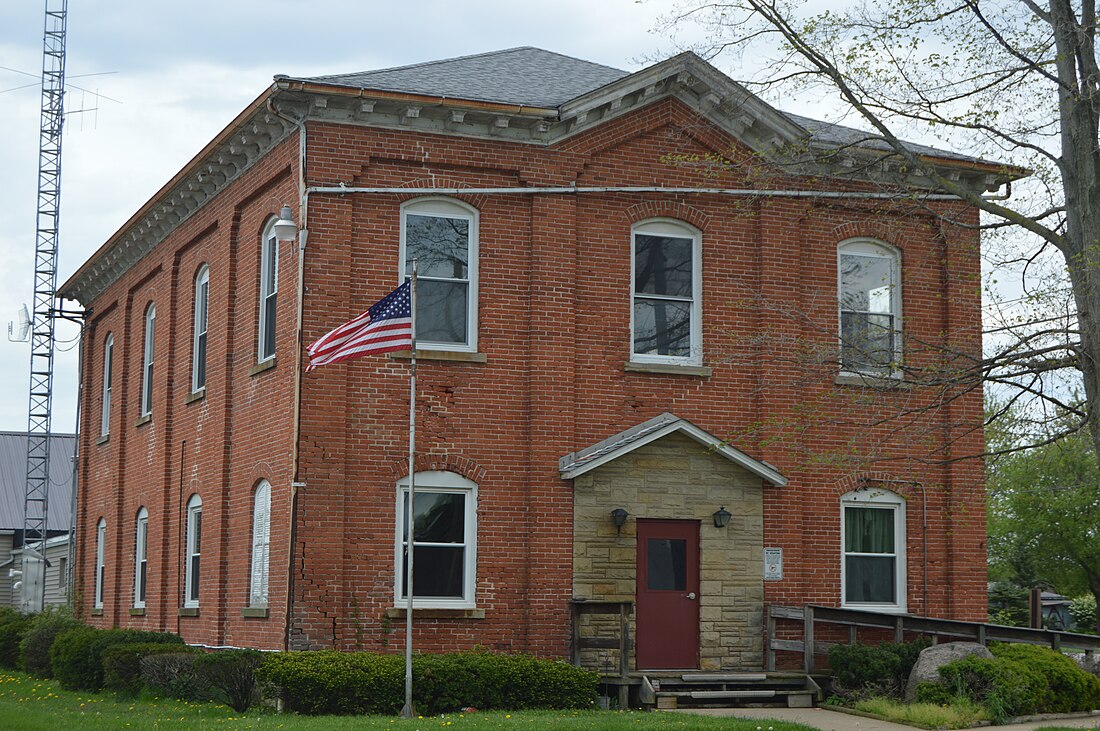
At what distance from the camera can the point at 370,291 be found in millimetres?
20953

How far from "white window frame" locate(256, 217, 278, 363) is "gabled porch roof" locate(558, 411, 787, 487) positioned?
5.29 m

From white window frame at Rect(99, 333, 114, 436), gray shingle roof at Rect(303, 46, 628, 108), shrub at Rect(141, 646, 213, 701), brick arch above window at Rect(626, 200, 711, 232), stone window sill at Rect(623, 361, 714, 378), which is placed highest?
gray shingle roof at Rect(303, 46, 628, 108)

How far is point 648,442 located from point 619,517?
117 cm

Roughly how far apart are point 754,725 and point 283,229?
9.17m

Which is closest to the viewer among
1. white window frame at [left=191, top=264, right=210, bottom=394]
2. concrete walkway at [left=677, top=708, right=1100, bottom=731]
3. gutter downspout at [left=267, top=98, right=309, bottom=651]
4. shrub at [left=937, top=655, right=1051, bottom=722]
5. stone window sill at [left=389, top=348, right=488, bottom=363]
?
concrete walkway at [left=677, top=708, right=1100, bottom=731]

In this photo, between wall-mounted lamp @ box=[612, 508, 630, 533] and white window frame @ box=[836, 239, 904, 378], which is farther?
white window frame @ box=[836, 239, 904, 378]

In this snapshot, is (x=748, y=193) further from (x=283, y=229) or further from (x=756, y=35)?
(x=283, y=229)

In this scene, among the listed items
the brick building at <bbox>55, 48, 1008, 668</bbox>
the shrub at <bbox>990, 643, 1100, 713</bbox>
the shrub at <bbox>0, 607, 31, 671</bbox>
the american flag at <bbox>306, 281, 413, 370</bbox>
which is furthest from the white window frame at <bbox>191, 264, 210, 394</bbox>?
the shrub at <bbox>990, 643, 1100, 713</bbox>

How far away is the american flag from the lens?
1859cm

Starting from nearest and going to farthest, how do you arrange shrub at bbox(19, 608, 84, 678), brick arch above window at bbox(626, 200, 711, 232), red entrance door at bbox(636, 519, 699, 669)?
red entrance door at bbox(636, 519, 699, 669) < brick arch above window at bbox(626, 200, 711, 232) < shrub at bbox(19, 608, 84, 678)

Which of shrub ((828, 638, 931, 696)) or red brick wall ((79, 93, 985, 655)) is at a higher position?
red brick wall ((79, 93, 985, 655))

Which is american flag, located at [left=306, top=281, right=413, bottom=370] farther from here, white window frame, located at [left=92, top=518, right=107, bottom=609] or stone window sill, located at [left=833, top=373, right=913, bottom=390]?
white window frame, located at [left=92, top=518, right=107, bottom=609]

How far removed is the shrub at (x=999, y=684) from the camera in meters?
18.3

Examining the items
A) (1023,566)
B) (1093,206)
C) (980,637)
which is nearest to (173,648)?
(980,637)
